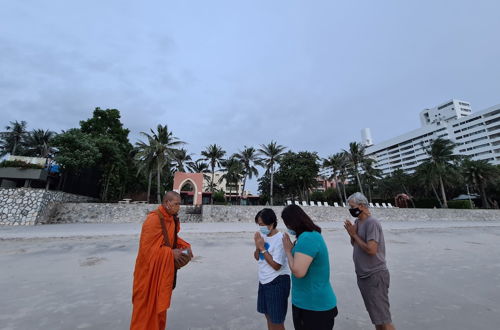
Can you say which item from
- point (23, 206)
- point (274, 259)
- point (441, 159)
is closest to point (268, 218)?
point (274, 259)

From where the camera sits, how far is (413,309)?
301 centimetres

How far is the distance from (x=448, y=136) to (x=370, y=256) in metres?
100

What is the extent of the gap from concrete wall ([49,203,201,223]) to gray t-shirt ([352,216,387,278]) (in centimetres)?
1774

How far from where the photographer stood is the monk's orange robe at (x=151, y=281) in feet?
6.39

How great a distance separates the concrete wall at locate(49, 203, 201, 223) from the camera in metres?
15.8

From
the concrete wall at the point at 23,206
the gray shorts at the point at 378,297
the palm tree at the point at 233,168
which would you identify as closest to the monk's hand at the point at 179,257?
the gray shorts at the point at 378,297

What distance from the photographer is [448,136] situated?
243 ft

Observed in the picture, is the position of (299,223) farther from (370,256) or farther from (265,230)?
(370,256)

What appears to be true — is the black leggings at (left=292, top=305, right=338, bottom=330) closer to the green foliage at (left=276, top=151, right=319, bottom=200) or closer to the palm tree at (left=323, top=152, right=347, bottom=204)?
the green foliage at (left=276, top=151, right=319, bottom=200)

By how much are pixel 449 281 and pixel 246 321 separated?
4.28 m

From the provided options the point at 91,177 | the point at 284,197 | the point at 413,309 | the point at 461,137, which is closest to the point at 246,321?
the point at 413,309

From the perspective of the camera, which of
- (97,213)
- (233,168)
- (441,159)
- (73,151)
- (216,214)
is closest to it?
A: (73,151)

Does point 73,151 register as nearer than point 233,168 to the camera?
Yes

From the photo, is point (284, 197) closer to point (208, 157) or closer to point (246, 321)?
point (208, 157)
